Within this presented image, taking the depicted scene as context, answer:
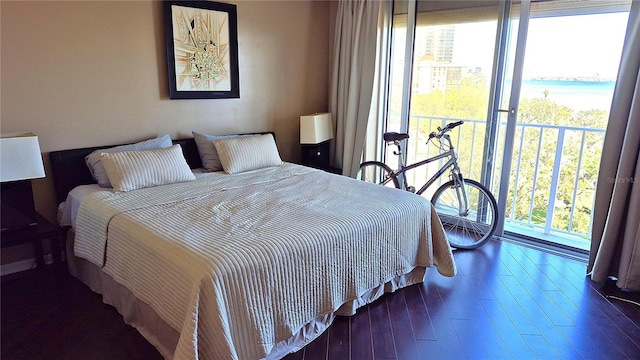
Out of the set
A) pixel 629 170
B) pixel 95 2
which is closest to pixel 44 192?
pixel 95 2

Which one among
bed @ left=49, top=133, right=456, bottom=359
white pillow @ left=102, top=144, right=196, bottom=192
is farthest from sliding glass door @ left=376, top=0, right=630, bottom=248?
white pillow @ left=102, top=144, right=196, bottom=192

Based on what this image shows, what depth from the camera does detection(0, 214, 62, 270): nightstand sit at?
2.26 metres

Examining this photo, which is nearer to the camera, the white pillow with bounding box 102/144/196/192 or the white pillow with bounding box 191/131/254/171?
the white pillow with bounding box 102/144/196/192

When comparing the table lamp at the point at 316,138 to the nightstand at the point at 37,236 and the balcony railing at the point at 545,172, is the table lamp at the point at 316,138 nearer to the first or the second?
the balcony railing at the point at 545,172

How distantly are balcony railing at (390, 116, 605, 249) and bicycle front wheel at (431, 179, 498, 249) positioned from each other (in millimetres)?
233

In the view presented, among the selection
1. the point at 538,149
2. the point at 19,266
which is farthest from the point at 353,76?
the point at 19,266

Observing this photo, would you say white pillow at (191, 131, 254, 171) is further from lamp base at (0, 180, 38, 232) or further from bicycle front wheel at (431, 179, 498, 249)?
bicycle front wheel at (431, 179, 498, 249)

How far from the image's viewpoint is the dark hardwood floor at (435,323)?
6.61 feet

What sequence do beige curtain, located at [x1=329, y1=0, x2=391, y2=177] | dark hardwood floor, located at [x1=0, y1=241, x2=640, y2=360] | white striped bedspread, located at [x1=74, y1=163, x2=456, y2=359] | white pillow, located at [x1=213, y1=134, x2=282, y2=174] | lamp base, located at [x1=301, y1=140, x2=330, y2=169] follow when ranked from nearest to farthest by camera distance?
white striped bedspread, located at [x1=74, y1=163, x2=456, y2=359] → dark hardwood floor, located at [x1=0, y1=241, x2=640, y2=360] → white pillow, located at [x1=213, y1=134, x2=282, y2=174] → beige curtain, located at [x1=329, y1=0, x2=391, y2=177] → lamp base, located at [x1=301, y1=140, x2=330, y2=169]

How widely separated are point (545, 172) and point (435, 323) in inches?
85.5

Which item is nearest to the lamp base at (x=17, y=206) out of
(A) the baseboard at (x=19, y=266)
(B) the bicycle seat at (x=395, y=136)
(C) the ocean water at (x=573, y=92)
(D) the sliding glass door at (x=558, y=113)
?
(A) the baseboard at (x=19, y=266)

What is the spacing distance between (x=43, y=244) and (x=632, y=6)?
14.1 ft

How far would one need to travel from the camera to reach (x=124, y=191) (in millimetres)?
2549

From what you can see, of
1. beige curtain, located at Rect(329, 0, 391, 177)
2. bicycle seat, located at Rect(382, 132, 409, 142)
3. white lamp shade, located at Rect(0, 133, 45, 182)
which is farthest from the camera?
beige curtain, located at Rect(329, 0, 391, 177)
